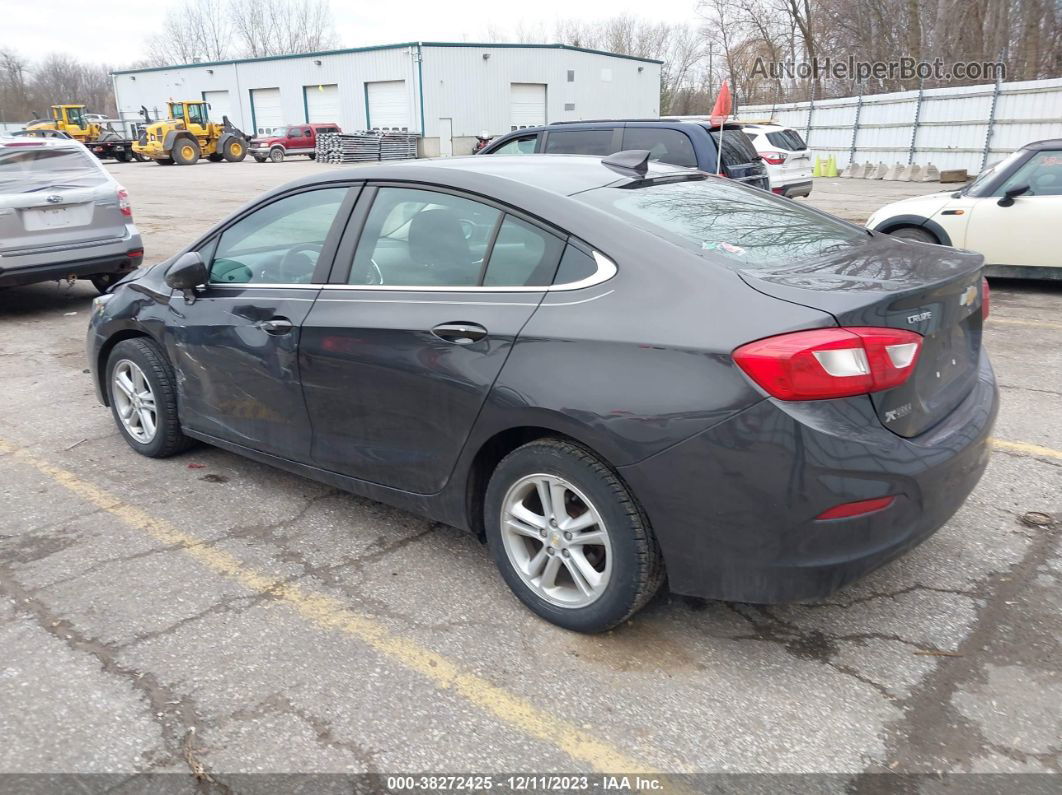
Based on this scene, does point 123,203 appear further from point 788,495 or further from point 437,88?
point 437,88

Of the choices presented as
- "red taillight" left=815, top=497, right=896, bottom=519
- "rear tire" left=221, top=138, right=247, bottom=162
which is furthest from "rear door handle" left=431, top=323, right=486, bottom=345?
"rear tire" left=221, top=138, right=247, bottom=162

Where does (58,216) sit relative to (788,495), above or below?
above

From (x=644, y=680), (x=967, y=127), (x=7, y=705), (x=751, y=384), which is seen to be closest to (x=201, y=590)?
(x=7, y=705)

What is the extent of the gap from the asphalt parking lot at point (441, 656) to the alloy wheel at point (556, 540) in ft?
0.56

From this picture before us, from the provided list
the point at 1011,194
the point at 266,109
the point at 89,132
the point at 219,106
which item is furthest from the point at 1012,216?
the point at 219,106

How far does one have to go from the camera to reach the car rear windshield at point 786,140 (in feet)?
52.3

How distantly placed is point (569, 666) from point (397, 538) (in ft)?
3.93

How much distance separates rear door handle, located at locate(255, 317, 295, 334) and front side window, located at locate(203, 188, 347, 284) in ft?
0.63

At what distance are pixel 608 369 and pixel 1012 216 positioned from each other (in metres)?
7.18

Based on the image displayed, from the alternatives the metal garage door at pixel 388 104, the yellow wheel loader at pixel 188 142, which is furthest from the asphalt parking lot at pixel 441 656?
the metal garage door at pixel 388 104

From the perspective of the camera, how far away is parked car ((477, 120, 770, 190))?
8.98 m

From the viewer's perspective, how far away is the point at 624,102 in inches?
2003

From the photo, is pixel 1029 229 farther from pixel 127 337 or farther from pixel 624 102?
pixel 624 102

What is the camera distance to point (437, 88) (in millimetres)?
43562
